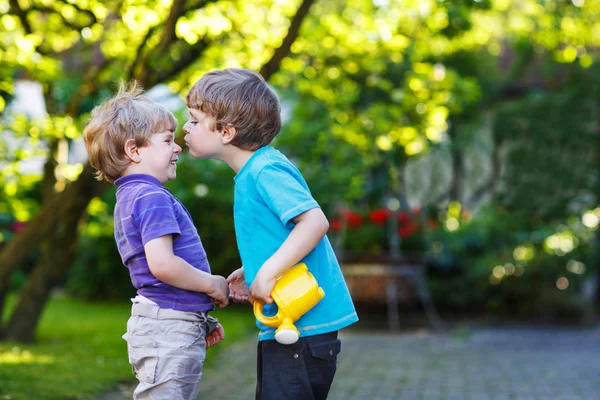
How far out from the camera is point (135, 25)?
236 inches

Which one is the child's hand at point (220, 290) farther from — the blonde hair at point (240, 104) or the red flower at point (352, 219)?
the red flower at point (352, 219)

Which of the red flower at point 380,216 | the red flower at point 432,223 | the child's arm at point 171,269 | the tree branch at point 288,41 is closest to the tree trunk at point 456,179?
the red flower at point 432,223

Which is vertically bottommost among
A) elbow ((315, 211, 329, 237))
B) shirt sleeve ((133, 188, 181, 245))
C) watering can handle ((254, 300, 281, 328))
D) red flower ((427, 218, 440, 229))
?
red flower ((427, 218, 440, 229))

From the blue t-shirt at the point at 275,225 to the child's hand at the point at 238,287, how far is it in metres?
0.07

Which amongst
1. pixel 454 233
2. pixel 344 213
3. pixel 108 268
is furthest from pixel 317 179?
pixel 108 268

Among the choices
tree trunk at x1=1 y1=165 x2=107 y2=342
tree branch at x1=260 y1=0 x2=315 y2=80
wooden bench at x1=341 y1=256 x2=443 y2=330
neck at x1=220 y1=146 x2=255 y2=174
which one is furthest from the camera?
wooden bench at x1=341 y1=256 x2=443 y2=330

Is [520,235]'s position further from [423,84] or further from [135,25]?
[135,25]

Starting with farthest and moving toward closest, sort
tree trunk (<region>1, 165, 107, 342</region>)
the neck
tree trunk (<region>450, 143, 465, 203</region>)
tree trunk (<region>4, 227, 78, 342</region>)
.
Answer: tree trunk (<region>450, 143, 465, 203</region>), tree trunk (<region>4, 227, 78, 342</region>), tree trunk (<region>1, 165, 107, 342</region>), the neck

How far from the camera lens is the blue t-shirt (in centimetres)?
246

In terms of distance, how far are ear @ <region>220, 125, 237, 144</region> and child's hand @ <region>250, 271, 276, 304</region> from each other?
1.43 feet

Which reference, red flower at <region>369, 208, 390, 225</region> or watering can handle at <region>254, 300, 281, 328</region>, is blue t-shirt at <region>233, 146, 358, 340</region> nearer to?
watering can handle at <region>254, 300, 281, 328</region>

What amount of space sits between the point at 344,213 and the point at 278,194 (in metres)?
7.99

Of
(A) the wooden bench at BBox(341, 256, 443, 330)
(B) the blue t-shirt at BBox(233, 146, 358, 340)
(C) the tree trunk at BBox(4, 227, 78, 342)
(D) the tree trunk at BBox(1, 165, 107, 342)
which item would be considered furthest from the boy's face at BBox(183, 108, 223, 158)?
(A) the wooden bench at BBox(341, 256, 443, 330)

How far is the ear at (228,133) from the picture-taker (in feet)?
8.41
